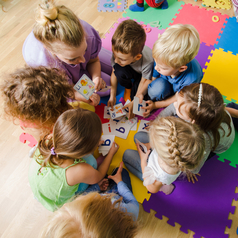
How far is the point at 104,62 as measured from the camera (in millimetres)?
2084

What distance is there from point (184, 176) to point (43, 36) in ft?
5.27

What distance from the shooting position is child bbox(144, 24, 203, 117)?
1323 millimetres

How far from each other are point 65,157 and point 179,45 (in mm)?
1190

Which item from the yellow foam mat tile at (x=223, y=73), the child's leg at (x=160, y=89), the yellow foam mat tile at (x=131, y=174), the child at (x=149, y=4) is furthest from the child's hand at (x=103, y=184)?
the child at (x=149, y=4)

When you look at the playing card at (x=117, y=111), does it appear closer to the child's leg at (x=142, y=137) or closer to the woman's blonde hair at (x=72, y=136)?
the child's leg at (x=142, y=137)

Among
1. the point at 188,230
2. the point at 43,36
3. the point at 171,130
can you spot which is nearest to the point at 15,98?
the point at 43,36

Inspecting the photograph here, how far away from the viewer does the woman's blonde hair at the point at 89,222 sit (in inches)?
28.4

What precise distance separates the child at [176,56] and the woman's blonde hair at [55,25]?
2.25 feet

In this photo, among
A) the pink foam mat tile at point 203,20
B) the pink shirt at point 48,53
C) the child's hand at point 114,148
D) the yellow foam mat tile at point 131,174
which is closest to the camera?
the pink shirt at point 48,53

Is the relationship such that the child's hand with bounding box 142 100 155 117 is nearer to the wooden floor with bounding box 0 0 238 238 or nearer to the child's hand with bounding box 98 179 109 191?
the child's hand with bounding box 98 179 109 191

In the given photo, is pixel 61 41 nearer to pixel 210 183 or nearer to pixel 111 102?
pixel 111 102

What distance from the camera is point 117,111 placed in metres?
1.83

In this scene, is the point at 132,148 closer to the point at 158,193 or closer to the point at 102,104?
the point at 158,193

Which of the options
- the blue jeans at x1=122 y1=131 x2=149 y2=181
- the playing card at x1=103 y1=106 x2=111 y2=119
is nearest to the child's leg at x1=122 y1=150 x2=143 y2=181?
the blue jeans at x1=122 y1=131 x2=149 y2=181
